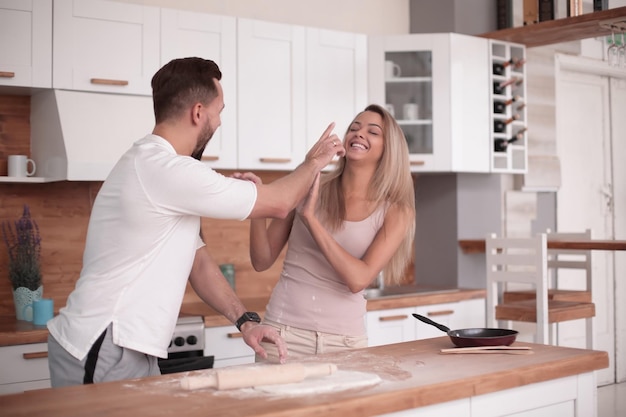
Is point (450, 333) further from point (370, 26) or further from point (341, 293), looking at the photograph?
point (370, 26)

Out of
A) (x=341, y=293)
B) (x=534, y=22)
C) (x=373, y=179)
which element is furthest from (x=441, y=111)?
(x=341, y=293)

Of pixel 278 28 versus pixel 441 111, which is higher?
pixel 278 28

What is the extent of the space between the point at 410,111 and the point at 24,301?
2.39 meters

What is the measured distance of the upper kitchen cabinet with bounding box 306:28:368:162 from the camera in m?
4.55

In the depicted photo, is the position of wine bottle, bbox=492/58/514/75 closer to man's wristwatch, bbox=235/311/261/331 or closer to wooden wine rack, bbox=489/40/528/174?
wooden wine rack, bbox=489/40/528/174

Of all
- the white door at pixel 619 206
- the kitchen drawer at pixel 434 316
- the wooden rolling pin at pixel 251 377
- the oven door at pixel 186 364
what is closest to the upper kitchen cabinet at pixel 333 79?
the kitchen drawer at pixel 434 316

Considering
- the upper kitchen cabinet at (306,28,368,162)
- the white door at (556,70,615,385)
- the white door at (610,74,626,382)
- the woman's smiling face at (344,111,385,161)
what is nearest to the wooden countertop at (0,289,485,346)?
the upper kitchen cabinet at (306,28,368,162)

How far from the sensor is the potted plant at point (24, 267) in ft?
12.6

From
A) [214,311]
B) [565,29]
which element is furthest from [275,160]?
[565,29]

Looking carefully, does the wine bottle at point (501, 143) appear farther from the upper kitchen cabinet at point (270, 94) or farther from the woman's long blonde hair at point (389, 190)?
the woman's long blonde hair at point (389, 190)

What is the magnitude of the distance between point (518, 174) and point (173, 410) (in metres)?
4.34

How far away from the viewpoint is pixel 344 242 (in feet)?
9.32

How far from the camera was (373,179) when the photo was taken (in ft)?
9.75

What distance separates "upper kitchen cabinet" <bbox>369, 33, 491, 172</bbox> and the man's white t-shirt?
9.24 ft
